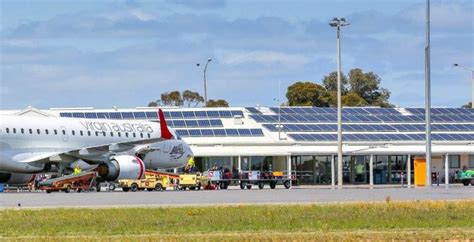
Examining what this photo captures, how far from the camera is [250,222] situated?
2659 cm

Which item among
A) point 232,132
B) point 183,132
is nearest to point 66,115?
point 183,132

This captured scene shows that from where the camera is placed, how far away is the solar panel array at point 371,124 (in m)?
86.2

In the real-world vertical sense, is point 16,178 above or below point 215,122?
below

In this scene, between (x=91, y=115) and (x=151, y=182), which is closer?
(x=151, y=182)

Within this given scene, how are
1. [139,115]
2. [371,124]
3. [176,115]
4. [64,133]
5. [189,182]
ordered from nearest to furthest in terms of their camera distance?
[64,133]
[189,182]
[139,115]
[176,115]
[371,124]

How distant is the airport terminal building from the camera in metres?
82.2

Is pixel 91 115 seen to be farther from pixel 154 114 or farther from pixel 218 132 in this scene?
pixel 218 132

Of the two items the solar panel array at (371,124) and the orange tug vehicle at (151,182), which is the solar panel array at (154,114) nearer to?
the solar panel array at (371,124)

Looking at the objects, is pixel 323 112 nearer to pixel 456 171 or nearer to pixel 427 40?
pixel 456 171

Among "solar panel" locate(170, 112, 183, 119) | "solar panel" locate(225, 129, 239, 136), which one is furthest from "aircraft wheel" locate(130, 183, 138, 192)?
"solar panel" locate(170, 112, 183, 119)

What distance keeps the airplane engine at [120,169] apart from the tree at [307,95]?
262ft

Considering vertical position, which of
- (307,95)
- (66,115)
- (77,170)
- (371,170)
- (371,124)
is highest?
(307,95)

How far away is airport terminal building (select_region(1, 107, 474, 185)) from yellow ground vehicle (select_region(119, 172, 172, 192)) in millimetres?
20536

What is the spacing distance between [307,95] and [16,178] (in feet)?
265
